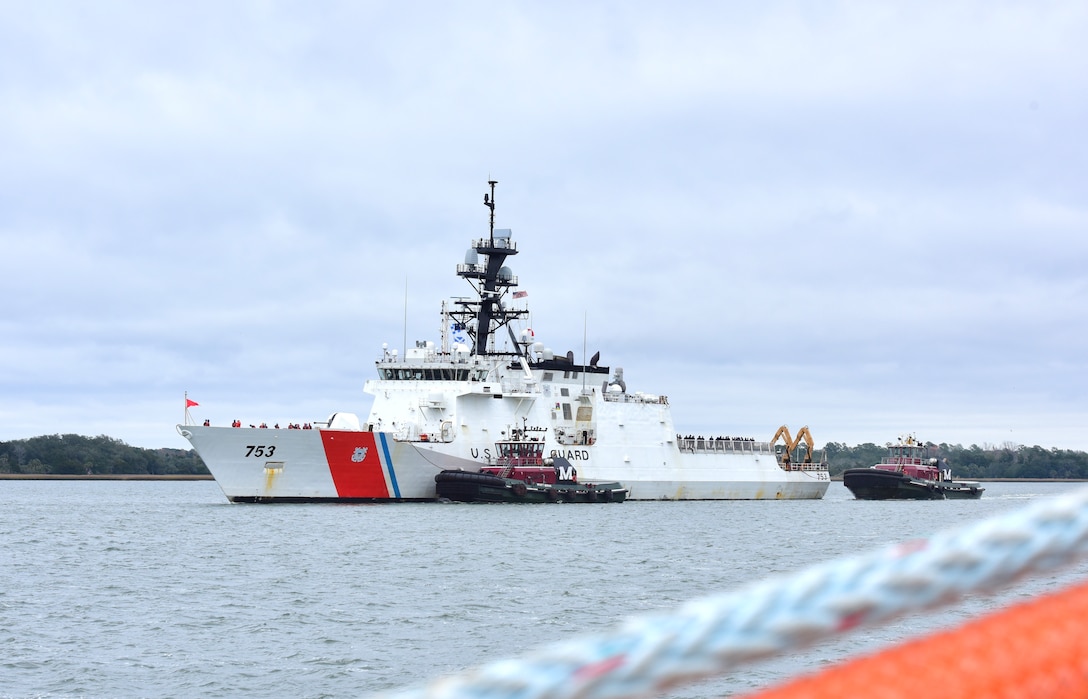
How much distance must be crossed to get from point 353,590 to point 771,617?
74.9ft

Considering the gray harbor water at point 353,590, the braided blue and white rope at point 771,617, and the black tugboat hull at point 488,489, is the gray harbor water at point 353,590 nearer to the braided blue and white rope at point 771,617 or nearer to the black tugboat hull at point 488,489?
the black tugboat hull at point 488,489

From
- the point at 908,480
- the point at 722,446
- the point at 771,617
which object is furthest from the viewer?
the point at 908,480

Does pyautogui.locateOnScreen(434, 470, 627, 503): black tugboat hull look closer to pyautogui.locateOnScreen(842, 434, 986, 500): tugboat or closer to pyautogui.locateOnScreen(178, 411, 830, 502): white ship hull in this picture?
pyautogui.locateOnScreen(178, 411, 830, 502): white ship hull

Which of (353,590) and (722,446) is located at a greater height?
(722,446)

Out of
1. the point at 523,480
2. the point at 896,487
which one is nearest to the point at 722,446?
the point at 896,487

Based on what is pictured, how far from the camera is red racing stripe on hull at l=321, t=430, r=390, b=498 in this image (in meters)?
43.3

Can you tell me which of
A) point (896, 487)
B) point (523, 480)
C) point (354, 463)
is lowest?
point (896, 487)

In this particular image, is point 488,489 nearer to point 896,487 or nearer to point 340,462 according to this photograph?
point 340,462

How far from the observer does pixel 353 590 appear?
2338 centimetres

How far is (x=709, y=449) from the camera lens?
59.5 meters

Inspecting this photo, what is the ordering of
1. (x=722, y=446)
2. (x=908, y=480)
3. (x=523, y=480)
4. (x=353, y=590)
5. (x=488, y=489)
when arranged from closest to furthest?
(x=353, y=590)
(x=488, y=489)
(x=523, y=480)
(x=722, y=446)
(x=908, y=480)

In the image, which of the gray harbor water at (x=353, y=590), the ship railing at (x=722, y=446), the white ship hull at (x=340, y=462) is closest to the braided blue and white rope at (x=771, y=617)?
the gray harbor water at (x=353, y=590)

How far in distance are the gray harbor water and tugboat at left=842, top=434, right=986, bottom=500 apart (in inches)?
879

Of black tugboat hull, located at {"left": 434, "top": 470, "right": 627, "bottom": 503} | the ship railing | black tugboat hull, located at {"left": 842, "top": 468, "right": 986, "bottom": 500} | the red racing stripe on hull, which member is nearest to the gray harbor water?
the red racing stripe on hull
